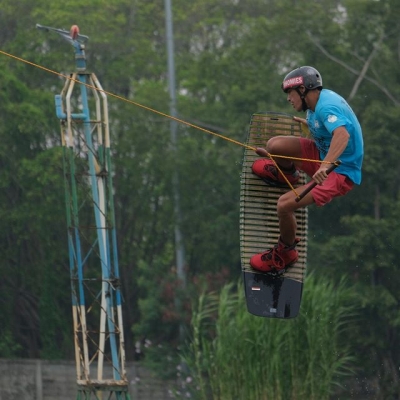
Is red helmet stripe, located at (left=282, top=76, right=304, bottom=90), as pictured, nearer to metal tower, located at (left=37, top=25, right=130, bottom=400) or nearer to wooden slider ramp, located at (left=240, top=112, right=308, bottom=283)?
wooden slider ramp, located at (left=240, top=112, right=308, bottom=283)

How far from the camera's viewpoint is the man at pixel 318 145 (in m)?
9.41

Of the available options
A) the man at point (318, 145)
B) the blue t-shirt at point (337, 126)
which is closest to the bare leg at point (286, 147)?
the man at point (318, 145)

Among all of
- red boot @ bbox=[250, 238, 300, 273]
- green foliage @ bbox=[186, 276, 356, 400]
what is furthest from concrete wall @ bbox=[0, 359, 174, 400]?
red boot @ bbox=[250, 238, 300, 273]

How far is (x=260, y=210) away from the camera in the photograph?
11.3 m

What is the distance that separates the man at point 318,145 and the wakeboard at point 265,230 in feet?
1.88

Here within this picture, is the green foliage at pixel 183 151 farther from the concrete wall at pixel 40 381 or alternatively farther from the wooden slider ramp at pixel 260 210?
the wooden slider ramp at pixel 260 210

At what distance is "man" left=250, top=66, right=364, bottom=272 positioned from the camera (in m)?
9.41

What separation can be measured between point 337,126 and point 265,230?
1.99 m

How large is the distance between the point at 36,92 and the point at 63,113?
1049cm

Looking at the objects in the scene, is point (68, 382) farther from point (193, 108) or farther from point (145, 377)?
point (193, 108)

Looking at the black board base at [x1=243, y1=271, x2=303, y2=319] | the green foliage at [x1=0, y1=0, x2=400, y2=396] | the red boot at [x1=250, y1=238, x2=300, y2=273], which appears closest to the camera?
the red boot at [x1=250, y1=238, x2=300, y2=273]

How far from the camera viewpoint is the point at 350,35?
82.9ft

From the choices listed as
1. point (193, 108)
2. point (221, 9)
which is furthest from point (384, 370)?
point (221, 9)

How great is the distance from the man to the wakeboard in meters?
0.57
